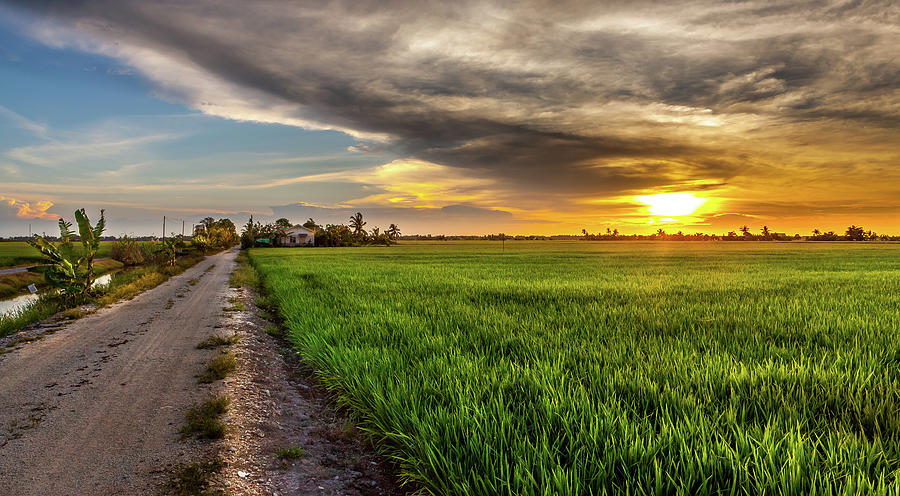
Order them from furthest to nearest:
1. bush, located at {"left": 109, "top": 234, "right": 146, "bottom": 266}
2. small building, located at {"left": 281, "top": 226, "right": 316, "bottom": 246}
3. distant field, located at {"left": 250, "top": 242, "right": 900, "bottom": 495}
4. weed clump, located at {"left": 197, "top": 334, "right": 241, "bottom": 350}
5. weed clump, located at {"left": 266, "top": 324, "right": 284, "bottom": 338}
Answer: small building, located at {"left": 281, "top": 226, "right": 316, "bottom": 246}, bush, located at {"left": 109, "top": 234, "right": 146, "bottom": 266}, weed clump, located at {"left": 266, "top": 324, "right": 284, "bottom": 338}, weed clump, located at {"left": 197, "top": 334, "right": 241, "bottom": 350}, distant field, located at {"left": 250, "top": 242, "right": 900, "bottom": 495}

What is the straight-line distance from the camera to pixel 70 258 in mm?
13852

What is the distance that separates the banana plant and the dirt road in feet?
15.4

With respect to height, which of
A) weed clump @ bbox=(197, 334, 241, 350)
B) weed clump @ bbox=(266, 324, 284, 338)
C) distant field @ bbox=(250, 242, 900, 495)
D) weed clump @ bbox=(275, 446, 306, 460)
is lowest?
weed clump @ bbox=(266, 324, 284, 338)

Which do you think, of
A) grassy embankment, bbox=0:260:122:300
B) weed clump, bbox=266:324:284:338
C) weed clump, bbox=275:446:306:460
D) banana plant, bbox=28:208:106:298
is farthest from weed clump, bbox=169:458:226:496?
grassy embankment, bbox=0:260:122:300

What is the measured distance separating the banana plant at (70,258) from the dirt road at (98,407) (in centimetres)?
471

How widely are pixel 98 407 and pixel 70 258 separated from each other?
498 inches

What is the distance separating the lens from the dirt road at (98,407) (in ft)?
11.5

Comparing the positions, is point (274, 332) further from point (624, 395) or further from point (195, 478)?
point (624, 395)

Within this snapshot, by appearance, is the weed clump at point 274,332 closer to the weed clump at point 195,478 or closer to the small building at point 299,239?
the weed clump at point 195,478

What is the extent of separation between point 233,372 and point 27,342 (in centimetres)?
572

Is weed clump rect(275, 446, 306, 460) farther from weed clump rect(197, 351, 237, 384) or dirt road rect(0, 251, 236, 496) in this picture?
weed clump rect(197, 351, 237, 384)

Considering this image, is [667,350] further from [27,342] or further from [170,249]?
[170,249]

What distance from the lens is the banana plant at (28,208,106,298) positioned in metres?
12.9

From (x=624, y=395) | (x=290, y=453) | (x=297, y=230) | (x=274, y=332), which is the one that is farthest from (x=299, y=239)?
(x=624, y=395)
